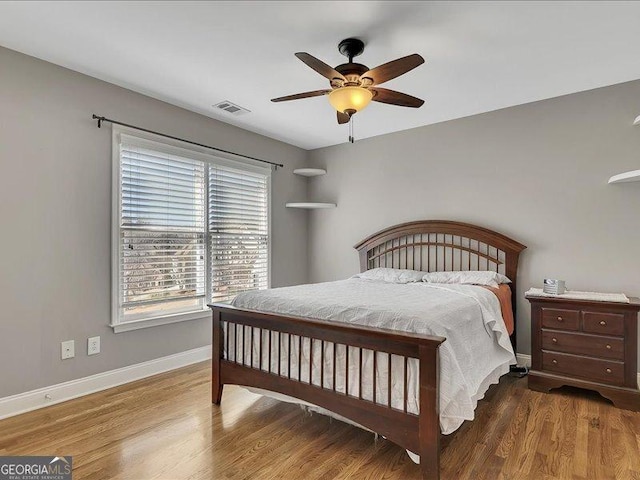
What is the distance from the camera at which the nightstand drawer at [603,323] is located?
268cm

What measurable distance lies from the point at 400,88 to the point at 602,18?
1.37m

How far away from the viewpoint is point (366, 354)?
6.77 feet

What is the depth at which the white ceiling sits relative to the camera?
82.4 inches

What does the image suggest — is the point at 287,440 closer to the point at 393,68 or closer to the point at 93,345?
the point at 93,345

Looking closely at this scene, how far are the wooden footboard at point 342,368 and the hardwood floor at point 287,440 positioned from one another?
0.72ft

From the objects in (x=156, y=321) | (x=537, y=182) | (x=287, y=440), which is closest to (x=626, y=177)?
(x=537, y=182)

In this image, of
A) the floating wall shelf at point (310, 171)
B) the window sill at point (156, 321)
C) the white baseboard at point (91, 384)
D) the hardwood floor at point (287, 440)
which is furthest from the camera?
the floating wall shelf at point (310, 171)

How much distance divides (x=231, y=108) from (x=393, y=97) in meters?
1.80

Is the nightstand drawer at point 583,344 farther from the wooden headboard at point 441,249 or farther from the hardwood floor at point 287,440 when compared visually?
the wooden headboard at point 441,249

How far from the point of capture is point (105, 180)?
9.91 ft

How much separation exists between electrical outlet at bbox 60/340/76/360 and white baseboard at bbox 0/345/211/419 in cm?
20

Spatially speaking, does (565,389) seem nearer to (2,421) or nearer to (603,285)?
(603,285)

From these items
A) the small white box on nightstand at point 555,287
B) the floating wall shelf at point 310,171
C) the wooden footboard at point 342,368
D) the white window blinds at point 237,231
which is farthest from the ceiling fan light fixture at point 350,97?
the floating wall shelf at point 310,171

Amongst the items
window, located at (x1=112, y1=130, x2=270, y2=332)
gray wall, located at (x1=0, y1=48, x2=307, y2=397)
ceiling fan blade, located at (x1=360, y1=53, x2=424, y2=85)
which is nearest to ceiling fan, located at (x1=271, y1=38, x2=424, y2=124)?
ceiling fan blade, located at (x1=360, y1=53, x2=424, y2=85)
